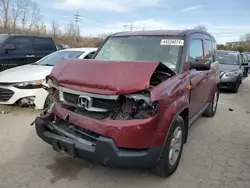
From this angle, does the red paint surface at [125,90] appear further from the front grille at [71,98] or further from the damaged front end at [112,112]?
the front grille at [71,98]

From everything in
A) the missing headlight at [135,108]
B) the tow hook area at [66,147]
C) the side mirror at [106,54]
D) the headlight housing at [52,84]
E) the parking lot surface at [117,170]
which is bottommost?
the parking lot surface at [117,170]

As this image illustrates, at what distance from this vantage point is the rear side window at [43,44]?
8.68 m

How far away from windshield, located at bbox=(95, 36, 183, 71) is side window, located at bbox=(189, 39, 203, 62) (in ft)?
1.00

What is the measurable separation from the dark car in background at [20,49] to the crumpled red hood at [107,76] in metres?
5.49

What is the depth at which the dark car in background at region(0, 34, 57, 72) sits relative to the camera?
7.49m

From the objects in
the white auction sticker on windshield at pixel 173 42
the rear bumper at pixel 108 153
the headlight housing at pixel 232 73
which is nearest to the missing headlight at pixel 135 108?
the rear bumper at pixel 108 153

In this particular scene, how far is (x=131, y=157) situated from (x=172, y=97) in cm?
84

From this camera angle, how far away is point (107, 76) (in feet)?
8.39

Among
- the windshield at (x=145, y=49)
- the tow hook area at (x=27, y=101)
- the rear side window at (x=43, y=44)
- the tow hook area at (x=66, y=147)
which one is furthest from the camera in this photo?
the rear side window at (x=43, y=44)

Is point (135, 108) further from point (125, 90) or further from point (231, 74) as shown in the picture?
point (231, 74)

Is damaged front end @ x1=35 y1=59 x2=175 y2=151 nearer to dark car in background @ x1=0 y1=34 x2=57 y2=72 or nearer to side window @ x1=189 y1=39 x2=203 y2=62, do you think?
side window @ x1=189 y1=39 x2=203 y2=62

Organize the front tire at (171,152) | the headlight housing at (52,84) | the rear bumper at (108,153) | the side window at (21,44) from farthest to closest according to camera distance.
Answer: the side window at (21,44), the headlight housing at (52,84), the front tire at (171,152), the rear bumper at (108,153)

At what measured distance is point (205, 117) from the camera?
18.6 ft

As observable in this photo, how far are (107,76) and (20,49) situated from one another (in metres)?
6.66
